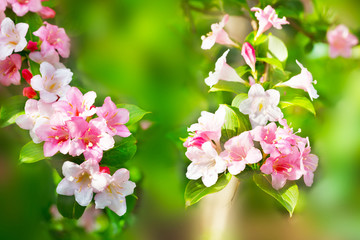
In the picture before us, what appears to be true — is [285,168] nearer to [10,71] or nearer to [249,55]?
[249,55]

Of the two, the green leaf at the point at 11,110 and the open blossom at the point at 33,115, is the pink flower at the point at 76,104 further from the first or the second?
the green leaf at the point at 11,110

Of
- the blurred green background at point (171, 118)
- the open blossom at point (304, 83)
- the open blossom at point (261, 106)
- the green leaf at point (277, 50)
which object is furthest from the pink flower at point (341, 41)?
the open blossom at point (261, 106)

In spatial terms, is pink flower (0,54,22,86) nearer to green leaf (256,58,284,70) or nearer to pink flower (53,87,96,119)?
pink flower (53,87,96,119)

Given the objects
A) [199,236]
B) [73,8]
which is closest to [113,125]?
[199,236]

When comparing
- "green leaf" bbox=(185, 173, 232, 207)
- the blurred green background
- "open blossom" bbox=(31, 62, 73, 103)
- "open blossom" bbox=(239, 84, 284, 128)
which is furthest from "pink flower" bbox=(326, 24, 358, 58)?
"open blossom" bbox=(31, 62, 73, 103)

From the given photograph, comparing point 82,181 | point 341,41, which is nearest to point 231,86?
point 82,181

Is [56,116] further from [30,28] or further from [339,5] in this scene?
[339,5]
